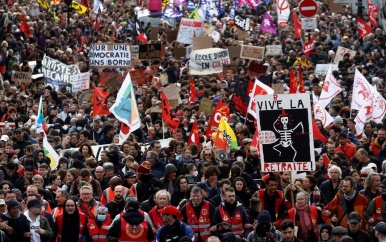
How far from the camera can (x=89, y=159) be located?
56.3 ft

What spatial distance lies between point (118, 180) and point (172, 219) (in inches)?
84.6

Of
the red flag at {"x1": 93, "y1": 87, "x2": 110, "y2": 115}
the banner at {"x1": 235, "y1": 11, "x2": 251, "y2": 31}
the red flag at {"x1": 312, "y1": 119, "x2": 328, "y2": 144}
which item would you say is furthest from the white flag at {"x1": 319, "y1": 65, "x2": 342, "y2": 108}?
the banner at {"x1": 235, "y1": 11, "x2": 251, "y2": 31}

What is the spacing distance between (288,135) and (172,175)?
1.53 meters

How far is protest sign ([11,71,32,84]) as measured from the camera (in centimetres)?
2761

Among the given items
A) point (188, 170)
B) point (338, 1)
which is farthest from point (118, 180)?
point (338, 1)

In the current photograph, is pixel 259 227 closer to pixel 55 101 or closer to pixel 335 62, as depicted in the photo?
pixel 55 101

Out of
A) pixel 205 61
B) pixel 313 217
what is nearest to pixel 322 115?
pixel 205 61

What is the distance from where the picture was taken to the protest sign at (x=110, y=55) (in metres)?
27.4

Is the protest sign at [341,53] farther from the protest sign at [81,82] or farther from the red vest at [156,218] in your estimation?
the red vest at [156,218]

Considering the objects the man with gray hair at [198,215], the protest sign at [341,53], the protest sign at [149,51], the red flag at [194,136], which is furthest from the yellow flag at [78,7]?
the man with gray hair at [198,215]

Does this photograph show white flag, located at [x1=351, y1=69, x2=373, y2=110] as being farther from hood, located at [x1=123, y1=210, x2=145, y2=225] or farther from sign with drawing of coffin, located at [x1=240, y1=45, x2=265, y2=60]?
hood, located at [x1=123, y1=210, x2=145, y2=225]

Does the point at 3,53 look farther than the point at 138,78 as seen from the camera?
Yes

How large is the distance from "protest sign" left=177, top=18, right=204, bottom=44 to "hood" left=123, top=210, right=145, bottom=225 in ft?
65.2

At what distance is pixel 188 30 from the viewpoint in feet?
109
